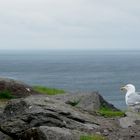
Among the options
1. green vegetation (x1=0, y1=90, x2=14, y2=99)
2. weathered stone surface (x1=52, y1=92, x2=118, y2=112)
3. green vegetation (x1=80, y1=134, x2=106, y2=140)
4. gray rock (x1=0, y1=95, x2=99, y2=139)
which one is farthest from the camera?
green vegetation (x1=0, y1=90, x2=14, y2=99)

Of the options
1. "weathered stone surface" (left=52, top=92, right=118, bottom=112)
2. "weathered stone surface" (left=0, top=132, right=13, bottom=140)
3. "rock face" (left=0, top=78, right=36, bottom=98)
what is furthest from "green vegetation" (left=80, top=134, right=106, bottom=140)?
"rock face" (left=0, top=78, right=36, bottom=98)

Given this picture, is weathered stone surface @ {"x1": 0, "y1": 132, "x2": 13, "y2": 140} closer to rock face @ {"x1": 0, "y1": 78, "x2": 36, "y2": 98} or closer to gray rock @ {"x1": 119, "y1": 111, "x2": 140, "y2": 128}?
gray rock @ {"x1": 119, "y1": 111, "x2": 140, "y2": 128}

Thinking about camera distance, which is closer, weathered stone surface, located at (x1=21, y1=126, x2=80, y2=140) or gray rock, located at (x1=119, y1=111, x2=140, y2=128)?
weathered stone surface, located at (x1=21, y1=126, x2=80, y2=140)

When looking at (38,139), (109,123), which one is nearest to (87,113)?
(109,123)

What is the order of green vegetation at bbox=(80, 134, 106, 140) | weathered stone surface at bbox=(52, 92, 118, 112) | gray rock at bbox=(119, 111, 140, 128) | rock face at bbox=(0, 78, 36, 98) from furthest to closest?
rock face at bbox=(0, 78, 36, 98), weathered stone surface at bbox=(52, 92, 118, 112), gray rock at bbox=(119, 111, 140, 128), green vegetation at bbox=(80, 134, 106, 140)

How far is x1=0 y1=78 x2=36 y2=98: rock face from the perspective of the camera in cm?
2251

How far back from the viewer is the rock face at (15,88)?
22.5 m

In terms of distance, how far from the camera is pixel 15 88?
75.1ft

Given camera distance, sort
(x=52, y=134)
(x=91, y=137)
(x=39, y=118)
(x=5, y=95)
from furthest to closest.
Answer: (x=5, y=95) → (x=39, y=118) → (x=91, y=137) → (x=52, y=134)

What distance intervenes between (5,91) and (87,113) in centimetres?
711

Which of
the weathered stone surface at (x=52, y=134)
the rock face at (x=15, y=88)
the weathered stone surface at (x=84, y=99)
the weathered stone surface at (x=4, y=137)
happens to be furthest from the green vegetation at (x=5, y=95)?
the weathered stone surface at (x=52, y=134)

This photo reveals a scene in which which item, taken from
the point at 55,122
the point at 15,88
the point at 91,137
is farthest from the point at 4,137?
the point at 15,88

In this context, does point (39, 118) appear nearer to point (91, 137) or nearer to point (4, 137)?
point (4, 137)

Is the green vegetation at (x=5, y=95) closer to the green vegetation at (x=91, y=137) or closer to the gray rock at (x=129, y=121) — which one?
the gray rock at (x=129, y=121)
